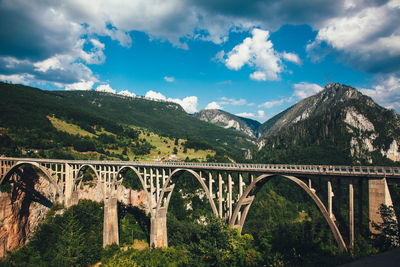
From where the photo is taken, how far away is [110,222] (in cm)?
5134

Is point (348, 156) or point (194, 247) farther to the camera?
point (348, 156)

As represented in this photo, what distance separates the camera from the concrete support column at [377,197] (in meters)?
19.0

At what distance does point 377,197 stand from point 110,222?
49.8 metres

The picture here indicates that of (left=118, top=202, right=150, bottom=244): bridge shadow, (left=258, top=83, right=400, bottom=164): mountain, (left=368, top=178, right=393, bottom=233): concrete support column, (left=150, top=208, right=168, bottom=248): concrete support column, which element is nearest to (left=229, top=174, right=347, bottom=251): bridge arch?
(left=368, top=178, right=393, bottom=233): concrete support column

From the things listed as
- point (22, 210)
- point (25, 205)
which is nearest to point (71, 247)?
point (22, 210)

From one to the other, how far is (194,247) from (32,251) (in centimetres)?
4079

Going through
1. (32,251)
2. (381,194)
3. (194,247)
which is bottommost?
(32,251)

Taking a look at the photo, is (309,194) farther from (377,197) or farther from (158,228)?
(158,228)

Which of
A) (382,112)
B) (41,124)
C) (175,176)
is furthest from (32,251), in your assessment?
(382,112)

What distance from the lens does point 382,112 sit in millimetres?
199250

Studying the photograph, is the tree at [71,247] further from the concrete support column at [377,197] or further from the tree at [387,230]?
the concrete support column at [377,197]

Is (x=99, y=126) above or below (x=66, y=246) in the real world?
above

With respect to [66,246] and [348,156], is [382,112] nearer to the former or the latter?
[348,156]

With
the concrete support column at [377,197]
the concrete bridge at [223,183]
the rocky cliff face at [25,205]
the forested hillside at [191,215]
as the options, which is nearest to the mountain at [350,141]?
the forested hillside at [191,215]
